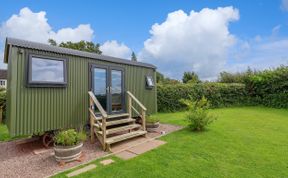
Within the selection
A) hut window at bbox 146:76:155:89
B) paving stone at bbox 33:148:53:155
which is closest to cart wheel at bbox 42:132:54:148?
paving stone at bbox 33:148:53:155

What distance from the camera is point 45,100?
453 cm

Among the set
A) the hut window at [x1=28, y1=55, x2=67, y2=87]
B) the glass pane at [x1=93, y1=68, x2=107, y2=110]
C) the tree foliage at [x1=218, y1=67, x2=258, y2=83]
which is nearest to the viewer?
the hut window at [x1=28, y1=55, x2=67, y2=87]

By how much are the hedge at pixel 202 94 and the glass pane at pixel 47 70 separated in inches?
299

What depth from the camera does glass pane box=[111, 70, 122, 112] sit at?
6.20 m

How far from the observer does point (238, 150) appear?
423 centimetres

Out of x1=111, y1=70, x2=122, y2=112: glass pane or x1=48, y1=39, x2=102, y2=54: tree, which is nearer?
x1=111, y1=70, x2=122, y2=112: glass pane

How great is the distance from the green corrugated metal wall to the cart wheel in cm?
46

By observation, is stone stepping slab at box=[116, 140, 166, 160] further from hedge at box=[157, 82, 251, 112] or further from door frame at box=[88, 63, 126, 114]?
hedge at box=[157, 82, 251, 112]

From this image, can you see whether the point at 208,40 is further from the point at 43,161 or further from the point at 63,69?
the point at 43,161

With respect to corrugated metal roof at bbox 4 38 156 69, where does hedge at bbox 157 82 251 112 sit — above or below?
below

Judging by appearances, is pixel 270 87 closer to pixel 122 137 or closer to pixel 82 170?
pixel 122 137

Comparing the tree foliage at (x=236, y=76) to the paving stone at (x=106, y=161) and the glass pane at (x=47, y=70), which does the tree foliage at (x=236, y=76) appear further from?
the glass pane at (x=47, y=70)

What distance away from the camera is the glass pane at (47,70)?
14.2 feet

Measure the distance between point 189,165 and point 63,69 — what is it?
409cm
